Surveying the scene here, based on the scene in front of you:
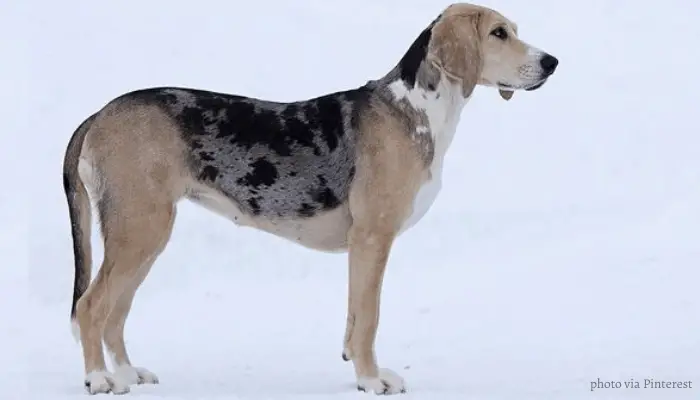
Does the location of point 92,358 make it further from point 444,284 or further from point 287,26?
point 287,26

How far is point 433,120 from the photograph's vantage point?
775cm

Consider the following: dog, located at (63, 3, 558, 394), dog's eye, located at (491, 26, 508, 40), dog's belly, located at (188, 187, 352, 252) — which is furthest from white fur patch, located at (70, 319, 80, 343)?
dog's eye, located at (491, 26, 508, 40)

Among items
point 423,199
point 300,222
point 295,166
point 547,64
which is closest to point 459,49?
point 547,64

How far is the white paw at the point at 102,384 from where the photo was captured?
288 inches

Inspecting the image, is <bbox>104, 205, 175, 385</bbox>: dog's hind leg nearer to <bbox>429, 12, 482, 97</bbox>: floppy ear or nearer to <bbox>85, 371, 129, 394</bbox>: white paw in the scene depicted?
<bbox>85, 371, 129, 394</bbox>: white paw

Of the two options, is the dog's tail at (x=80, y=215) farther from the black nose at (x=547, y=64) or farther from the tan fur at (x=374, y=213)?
the black nose at (x=547, y=64)

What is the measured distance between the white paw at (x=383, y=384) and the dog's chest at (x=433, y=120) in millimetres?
941

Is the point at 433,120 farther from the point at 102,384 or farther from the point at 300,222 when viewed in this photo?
the point at 102,384

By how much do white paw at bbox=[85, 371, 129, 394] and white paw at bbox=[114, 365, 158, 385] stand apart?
41 centimetres

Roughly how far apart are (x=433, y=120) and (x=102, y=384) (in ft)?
8.69

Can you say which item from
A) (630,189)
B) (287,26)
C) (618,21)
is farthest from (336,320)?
(618,21)

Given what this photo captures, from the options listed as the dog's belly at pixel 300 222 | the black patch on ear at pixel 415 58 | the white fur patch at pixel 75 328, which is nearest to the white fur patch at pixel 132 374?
the white fur patch at pixel 75 328

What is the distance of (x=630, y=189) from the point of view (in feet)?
47.6

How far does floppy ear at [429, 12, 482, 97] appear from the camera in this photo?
7570 millimetres
